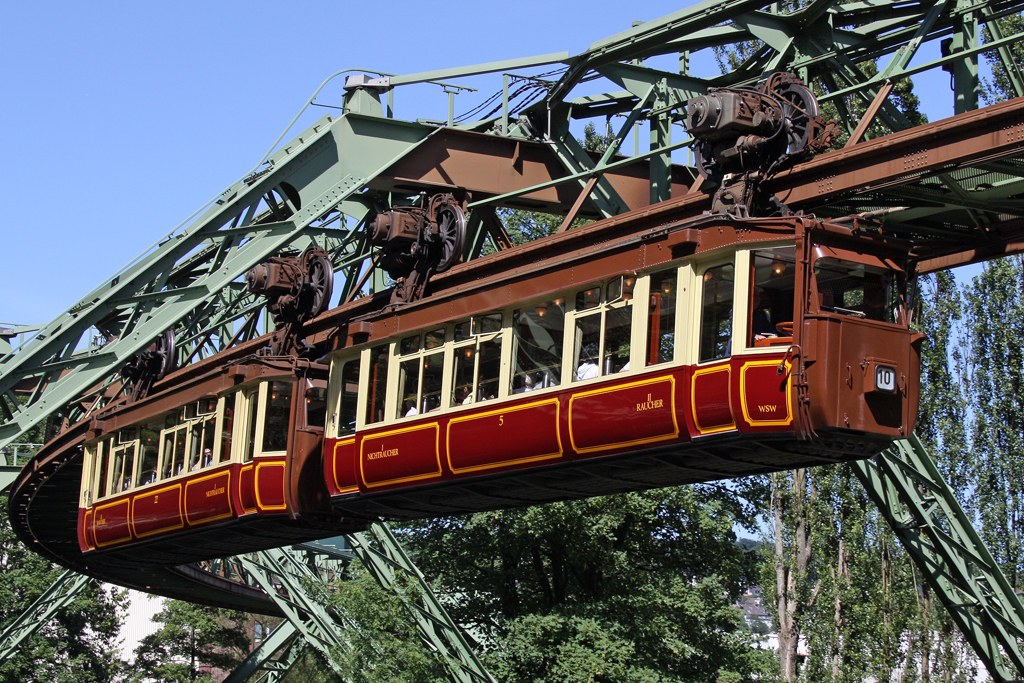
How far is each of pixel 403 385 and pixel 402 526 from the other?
56.6 ft

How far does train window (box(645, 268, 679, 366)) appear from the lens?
11164 millimetres

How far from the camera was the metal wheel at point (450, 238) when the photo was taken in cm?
1545

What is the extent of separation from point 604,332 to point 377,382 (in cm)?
362

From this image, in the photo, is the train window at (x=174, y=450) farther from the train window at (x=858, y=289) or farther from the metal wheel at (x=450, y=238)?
the train window at (x=858, y=289)

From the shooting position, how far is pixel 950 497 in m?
15.6

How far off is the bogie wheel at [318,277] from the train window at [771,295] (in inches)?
313

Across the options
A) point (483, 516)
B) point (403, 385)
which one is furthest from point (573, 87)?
point (483, 516)

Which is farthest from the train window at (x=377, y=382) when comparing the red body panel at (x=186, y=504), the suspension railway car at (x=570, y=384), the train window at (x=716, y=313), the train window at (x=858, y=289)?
the train window at (x=858, y=289)

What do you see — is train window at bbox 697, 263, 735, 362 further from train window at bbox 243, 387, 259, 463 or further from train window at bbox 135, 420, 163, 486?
train window at bbox 135, 420, 163, 486

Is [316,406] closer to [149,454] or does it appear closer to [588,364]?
[149,454]

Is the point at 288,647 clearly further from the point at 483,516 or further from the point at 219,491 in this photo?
the point at 219,491

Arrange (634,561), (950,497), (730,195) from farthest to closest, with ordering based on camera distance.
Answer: (634,561) → (950,497) → (730,195)

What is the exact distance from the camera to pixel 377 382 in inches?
578

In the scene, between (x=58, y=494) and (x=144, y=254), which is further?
(x=58, y=494)
